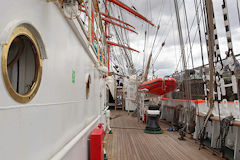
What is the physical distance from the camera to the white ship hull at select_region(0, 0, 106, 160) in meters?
0.78

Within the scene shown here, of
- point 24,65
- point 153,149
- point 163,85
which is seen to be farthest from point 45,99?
point 163,85

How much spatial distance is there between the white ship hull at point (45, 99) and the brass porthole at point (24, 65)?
0.21 ft

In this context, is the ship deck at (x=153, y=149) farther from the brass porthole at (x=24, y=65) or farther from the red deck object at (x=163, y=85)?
the brass porthole at (x=24, y=65)

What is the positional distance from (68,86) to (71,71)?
0.70 ft

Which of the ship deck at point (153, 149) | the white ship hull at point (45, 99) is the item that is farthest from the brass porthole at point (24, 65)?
the ship deck at point (153, 149)

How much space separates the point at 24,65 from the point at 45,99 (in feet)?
0.97

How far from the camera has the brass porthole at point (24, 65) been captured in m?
0.97

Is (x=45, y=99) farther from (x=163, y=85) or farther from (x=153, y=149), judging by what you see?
(x=163, y=85)

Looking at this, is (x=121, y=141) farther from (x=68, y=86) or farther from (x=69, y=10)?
(x=69, y=10)

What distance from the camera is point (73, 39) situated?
203 centimetres

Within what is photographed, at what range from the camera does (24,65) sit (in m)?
1.07

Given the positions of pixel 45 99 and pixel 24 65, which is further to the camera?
pixel 45 99

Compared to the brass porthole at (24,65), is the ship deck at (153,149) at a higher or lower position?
lower

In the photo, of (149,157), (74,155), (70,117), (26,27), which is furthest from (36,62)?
(149,157)
